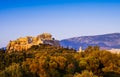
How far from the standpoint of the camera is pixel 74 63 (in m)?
55.3

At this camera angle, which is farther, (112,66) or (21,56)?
(21,56)

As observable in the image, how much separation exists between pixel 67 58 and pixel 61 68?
4.04m

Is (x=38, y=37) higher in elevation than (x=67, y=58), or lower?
higher

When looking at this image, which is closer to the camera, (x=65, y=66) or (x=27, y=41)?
(x=65, y=66)

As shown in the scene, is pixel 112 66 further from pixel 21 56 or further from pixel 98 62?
pixel 21 56

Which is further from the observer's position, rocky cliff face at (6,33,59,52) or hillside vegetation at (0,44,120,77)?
rocky cliff face at (6,33,59,52)

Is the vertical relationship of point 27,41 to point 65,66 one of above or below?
above

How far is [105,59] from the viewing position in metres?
56.8

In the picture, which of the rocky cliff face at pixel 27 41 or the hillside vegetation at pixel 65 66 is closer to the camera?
the hillside vegetation at pixel 65 66

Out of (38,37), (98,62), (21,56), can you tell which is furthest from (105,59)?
(38,37)

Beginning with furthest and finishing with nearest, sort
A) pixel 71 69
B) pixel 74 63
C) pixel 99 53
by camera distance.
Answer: pixel 99 53 < pixel 74 63 < pixel 71 69

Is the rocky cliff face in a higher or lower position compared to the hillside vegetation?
higher

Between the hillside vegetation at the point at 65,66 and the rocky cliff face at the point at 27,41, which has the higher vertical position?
the rocky cliff face at the point at 27,41

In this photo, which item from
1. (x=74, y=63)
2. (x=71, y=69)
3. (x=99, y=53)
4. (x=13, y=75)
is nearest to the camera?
(x=13, y=75)
